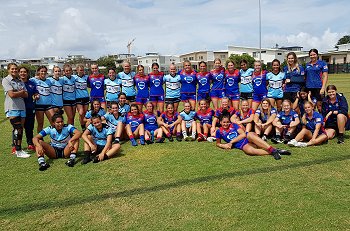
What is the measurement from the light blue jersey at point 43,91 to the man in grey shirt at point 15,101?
58 centimetres

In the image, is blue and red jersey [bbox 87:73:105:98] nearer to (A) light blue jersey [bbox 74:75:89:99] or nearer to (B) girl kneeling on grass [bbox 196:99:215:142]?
(A) light blue jersey [bbox 74:75:89:99]

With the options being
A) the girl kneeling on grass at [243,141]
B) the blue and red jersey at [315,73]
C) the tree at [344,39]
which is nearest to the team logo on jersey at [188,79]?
the girl kneeling on grass at [243,141]

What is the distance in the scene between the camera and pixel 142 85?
831 centimetres

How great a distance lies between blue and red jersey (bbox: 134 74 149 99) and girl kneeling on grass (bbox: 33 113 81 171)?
2.77 meters

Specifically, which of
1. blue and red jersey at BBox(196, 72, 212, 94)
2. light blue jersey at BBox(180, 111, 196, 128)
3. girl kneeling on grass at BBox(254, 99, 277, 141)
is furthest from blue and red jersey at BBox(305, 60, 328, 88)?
light blue jersey at BBox(180, 111, 196, 128)

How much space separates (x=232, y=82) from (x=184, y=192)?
185 inches

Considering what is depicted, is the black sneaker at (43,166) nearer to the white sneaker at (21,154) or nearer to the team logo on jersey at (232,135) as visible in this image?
the white sneaker at (21,154)

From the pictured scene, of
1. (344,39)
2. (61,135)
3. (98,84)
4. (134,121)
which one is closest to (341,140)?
(134,121)

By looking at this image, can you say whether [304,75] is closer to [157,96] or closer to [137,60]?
[157,96]

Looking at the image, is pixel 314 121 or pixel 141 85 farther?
pixel 141 85

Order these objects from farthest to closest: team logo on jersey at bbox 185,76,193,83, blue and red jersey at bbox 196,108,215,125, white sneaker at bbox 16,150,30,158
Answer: team logo on jersey at bbox 185,76,193,83 < blue and red jersey at bbox 196,108,215,125 < white sneaker at bbox 16,150,30,158

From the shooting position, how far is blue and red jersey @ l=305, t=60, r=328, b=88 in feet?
23.3

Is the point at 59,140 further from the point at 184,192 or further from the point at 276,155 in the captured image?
the point at 276,155

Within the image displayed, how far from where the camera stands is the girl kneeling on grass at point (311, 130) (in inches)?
244
